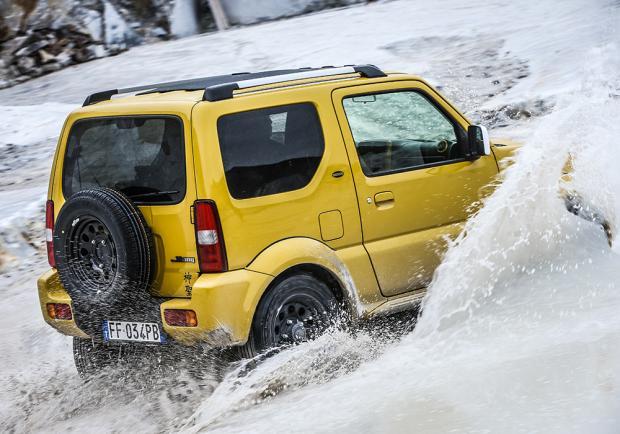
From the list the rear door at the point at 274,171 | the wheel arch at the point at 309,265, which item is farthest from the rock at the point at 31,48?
the wheel arch at the point at 309,265

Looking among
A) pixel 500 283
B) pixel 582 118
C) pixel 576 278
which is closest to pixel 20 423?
pixel 500 283

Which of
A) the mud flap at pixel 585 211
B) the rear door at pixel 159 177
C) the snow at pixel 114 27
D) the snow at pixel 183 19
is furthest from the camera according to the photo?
the snow at pixel 183 19

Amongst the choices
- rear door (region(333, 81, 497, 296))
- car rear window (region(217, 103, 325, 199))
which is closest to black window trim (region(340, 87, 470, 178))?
rear door (region(333, 81, 497, 296))

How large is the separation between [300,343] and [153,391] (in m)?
0.93

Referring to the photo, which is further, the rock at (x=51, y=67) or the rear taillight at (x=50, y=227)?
the rock at (x=51, y=67)

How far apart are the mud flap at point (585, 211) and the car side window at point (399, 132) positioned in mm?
956

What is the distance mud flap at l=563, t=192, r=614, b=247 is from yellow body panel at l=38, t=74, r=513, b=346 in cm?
64

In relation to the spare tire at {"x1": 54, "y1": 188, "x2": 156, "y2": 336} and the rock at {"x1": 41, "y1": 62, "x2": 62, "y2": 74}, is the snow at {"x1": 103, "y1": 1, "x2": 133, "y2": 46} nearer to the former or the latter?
the rock at {"x1": 41, "y1": 62, "x2": 62, "y2": 74}

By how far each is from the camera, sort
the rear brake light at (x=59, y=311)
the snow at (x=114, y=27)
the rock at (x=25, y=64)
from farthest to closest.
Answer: the snow at (x=114, y=27) < the rock at (x=25, y=64) < the rear brake light at (x=59, y=311)

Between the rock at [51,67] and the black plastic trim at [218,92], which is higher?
the black plastic trim at [218,92]

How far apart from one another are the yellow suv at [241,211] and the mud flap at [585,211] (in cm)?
104

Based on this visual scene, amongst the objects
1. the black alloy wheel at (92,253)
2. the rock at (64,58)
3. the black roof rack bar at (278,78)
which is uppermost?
the black roof rack bar at (278,78)

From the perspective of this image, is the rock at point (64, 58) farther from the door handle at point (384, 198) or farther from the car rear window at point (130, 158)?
the door handle at point (384, 198)

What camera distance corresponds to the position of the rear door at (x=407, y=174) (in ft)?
17.3
